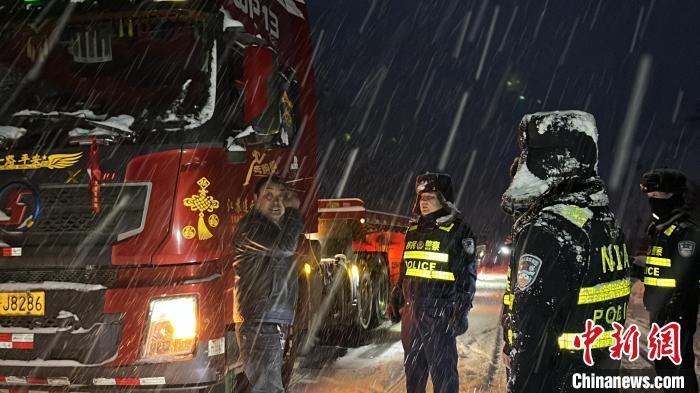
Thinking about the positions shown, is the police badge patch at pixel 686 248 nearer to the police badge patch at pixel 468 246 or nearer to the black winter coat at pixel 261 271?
the police badge patch at pixel 468 246

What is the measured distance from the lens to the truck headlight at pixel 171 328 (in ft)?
12.2

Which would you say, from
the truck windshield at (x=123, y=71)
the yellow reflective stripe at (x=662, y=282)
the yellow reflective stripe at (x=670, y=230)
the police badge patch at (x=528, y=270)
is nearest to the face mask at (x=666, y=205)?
the yellow reflective stripe at (x=670, y=230)

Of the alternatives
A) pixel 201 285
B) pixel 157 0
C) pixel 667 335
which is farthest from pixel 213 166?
pixel 667 335

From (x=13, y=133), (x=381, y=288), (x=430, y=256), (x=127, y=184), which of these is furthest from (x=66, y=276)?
(x=381, y=288)

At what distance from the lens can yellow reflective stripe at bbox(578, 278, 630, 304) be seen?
224cm

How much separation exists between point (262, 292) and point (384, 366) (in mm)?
3298

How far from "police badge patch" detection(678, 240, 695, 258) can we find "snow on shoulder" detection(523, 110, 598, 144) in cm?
297

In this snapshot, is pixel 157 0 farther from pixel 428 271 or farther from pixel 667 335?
pixel 667 335

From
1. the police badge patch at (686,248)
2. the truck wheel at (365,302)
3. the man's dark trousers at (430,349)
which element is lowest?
the truck wheel at (365,302)

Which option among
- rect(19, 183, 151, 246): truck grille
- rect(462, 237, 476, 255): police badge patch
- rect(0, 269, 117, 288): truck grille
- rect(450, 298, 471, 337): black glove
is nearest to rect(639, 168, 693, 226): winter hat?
rect(462, 237, 476, 255): police badge patch

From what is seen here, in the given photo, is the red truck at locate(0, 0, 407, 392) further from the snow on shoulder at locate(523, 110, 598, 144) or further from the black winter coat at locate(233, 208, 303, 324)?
the snow on shoulder at locate(523, 110, 598, 144)

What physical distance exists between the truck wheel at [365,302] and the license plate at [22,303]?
16.3ft

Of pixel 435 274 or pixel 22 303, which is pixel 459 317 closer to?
pixel 435 274

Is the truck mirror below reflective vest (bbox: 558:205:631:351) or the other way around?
the other way around
